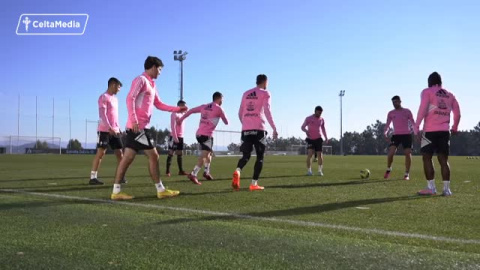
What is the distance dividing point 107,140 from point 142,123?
3.17 m

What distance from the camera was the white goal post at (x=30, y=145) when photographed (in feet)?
204

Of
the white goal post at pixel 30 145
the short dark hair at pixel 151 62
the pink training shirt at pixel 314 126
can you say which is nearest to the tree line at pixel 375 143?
the white goal post at pixel 30 145

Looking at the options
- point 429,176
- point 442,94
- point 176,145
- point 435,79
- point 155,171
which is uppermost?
point 435,79

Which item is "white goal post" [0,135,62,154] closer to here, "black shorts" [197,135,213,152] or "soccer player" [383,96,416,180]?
"black shorts" [197,135,213,152]

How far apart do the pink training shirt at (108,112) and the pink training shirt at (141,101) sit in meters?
2.35

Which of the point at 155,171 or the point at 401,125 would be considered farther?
the point at 401,125

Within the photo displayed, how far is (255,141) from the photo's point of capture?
322 inches

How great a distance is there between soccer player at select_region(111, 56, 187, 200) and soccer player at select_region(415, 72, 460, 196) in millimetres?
4486

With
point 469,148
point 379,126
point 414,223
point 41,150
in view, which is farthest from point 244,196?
point 379,126

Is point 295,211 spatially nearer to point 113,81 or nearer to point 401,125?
point 113,81

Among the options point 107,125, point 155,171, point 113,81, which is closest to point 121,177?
point 155,171

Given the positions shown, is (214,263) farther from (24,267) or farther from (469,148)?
(469,148)

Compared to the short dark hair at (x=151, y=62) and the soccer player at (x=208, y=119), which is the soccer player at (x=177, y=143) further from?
the short dark hair at (x=151, y=62)

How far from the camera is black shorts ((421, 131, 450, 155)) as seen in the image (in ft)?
23.5
